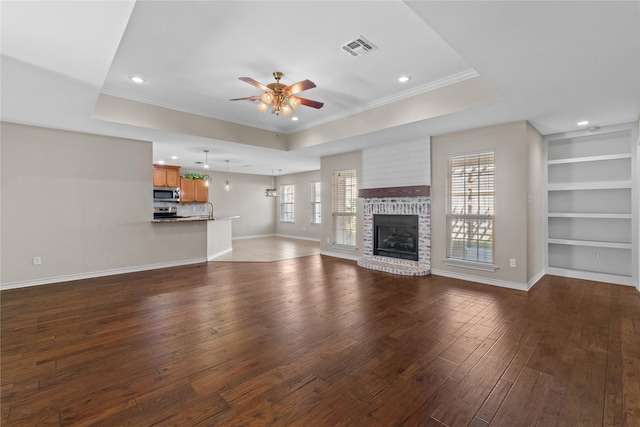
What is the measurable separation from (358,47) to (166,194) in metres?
8.03

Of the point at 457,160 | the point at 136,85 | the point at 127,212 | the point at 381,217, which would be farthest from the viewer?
the point at 381,217

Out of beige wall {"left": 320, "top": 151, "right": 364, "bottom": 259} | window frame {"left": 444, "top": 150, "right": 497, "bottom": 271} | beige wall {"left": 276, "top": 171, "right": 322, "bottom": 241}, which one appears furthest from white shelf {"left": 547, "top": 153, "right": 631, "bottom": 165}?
beige wall {"left": 276, "top": 171, "right": 322, "bottom": 241}

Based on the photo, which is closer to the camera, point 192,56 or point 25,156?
point 192,56

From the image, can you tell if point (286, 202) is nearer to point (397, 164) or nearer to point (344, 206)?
point (344, 206)

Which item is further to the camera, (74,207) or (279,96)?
(74,207)

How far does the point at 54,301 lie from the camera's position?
3.89m

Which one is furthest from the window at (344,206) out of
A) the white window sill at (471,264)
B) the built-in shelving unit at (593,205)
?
the built-in shelving unit at (593,205)

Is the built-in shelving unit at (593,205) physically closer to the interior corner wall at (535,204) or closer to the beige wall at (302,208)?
the interior corner wall at (535,204)

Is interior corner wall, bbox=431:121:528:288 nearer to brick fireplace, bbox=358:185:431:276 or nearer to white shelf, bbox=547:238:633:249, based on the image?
brick fireplace, bbox=358:185:431:276

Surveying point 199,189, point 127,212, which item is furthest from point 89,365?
point 199,189

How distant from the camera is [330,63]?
346cm

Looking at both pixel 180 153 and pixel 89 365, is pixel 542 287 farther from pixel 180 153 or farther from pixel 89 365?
pixel 180 153

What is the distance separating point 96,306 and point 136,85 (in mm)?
3084

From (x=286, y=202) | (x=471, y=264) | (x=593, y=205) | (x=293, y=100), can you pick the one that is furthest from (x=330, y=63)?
(x=286, y=202)
